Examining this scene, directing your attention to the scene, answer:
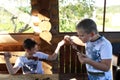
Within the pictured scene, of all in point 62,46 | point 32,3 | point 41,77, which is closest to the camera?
point 41,77

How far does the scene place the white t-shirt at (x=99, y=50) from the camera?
2362mm

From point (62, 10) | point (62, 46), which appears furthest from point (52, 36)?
point (62, 46)

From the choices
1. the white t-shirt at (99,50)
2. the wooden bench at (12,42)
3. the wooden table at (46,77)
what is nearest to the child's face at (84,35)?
the white t-shirt at (99,50)

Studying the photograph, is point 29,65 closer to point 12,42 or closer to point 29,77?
point 29,77

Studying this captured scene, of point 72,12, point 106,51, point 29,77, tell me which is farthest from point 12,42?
point 106,51

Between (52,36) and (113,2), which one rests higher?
(113,2)

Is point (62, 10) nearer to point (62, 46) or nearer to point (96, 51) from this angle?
point (62, 46)

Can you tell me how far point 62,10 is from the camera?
176 inches

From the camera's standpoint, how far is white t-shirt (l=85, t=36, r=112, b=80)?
7.75 feet

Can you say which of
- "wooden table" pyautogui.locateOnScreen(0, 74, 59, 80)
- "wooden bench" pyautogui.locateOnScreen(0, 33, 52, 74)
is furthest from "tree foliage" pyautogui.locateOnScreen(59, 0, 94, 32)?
"wooden table" pyautogui.locateOnScreen(0, 74, 59, 80)

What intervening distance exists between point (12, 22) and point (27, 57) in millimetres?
1637

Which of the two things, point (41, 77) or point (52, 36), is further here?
point (52, 36)

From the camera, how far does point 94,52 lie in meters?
2.48

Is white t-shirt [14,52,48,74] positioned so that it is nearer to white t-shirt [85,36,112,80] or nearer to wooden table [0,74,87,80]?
wooden table [0,74,87,80]
